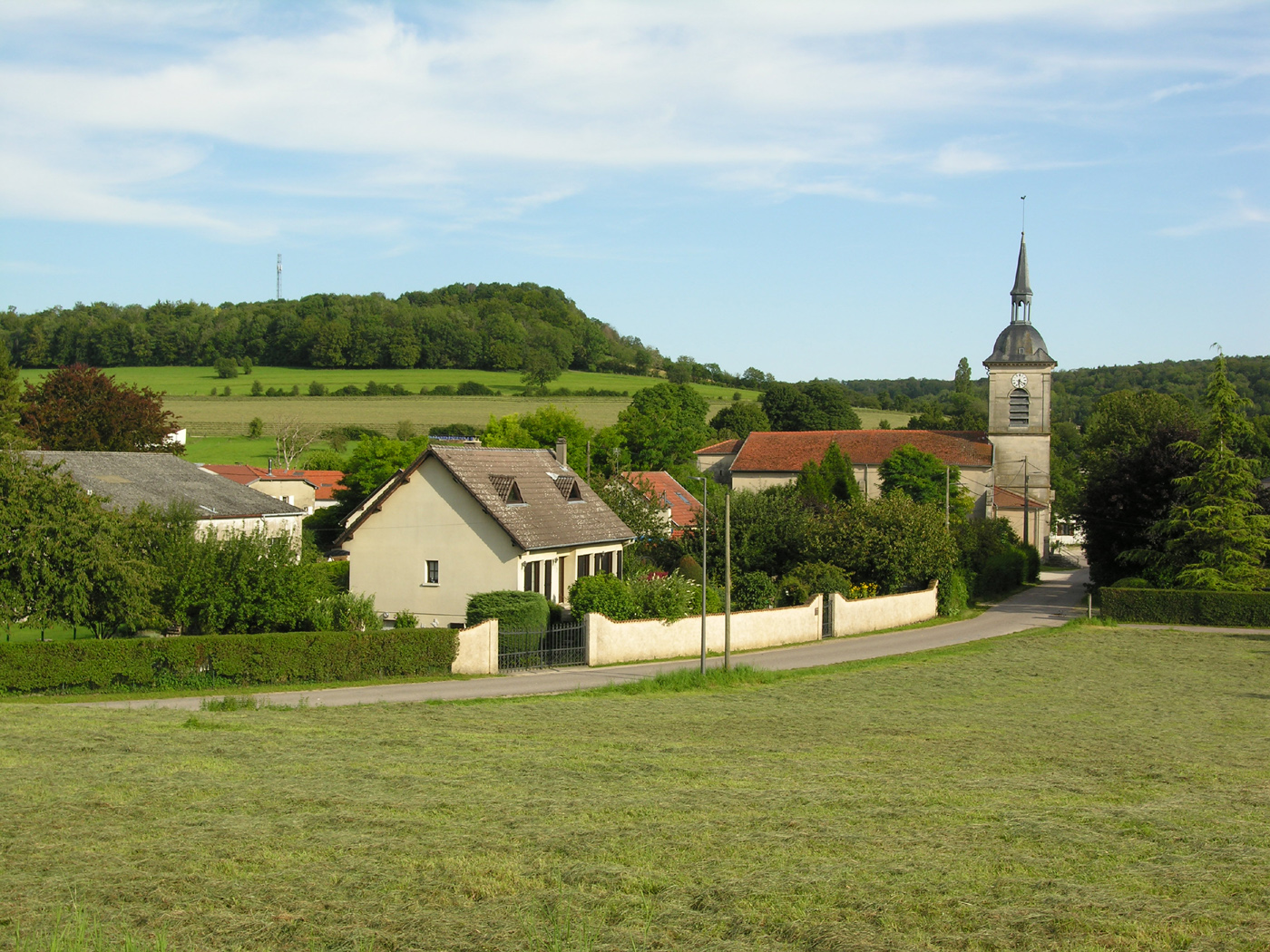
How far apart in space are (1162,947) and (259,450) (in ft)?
290

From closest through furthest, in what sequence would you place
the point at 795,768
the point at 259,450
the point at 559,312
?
the point at 795,768, the point at 259,450, the point at 559,312

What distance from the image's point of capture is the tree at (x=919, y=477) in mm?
68625

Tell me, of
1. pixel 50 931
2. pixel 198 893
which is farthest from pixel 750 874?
pixel 50 931

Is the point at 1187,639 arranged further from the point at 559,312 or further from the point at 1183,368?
the point at 1183,368

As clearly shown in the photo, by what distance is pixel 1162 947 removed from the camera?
23.7ft

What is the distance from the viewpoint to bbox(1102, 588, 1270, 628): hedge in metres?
40.2

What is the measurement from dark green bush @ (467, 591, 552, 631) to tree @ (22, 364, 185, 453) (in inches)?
1494

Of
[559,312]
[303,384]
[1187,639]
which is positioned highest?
[559,312]

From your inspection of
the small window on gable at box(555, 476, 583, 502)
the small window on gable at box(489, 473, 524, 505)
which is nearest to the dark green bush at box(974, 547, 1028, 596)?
the small window on gable at box(555, 476, 583, 502)

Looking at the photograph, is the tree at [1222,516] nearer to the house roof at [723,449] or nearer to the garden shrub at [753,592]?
the garden shrub at [753,592]

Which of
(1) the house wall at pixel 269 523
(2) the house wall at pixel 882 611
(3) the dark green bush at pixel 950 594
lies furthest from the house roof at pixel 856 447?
(1) the house wall at pixel 269 523

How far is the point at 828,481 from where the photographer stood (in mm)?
64875

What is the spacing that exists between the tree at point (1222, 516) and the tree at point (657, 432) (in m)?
44.6

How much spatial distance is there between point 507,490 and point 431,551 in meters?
3.33
